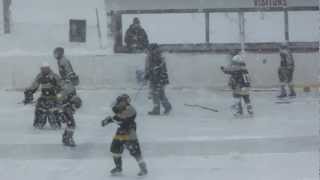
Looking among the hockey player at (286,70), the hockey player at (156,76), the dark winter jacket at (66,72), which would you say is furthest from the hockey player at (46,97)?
the hockey player at (286,70)

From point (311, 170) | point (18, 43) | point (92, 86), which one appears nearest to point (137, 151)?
point (311, 170)

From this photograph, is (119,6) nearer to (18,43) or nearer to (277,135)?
(18,43)

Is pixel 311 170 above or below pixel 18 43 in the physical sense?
below

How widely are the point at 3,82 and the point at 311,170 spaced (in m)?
13.7

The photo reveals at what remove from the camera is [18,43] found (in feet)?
97.4

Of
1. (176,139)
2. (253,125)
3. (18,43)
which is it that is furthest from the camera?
(18,43)

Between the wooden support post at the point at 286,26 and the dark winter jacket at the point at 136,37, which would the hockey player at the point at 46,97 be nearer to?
the dark winter jacket at the point at 136,37

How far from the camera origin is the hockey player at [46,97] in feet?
57.0

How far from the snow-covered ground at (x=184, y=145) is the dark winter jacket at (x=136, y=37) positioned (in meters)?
3.85

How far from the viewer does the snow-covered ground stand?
13547mm

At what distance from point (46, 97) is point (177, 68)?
28.1 ft

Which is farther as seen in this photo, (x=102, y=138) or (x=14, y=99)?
(x=14, y=99)

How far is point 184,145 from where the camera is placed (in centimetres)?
1584

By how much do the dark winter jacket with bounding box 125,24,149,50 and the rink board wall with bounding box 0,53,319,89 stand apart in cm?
38
